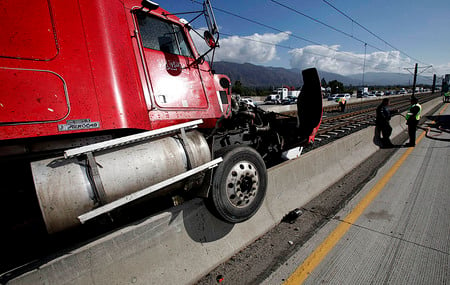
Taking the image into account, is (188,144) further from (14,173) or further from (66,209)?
(14,173)

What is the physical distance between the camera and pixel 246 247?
271 cm

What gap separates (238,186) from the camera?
2666 millimetres

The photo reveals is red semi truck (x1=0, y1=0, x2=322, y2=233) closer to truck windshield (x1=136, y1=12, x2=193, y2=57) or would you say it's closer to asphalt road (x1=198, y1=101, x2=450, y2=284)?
truck windshield (x1=136, y1=12, x2=193, y2=57)

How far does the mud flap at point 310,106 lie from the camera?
14.1ft

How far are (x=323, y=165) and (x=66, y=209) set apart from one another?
13.6ft

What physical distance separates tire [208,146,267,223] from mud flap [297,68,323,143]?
195 centimetres

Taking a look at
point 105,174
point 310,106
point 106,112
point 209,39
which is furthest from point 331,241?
point 209,39

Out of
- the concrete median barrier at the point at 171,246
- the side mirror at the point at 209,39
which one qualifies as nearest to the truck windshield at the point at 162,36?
the side mirror at the point at 209,39

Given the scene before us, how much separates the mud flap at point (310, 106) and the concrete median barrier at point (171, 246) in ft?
3.72

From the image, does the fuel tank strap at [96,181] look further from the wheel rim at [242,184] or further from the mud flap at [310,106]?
the mud flap at [310,106]

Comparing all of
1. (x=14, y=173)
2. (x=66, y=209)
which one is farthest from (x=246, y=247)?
(x=14, y=173)

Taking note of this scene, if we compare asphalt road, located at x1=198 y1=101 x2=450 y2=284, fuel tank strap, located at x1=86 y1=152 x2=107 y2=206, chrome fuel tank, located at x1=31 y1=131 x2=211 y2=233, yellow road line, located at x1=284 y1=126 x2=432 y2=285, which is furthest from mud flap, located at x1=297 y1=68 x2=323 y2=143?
fuel tank strap, located at x1=86 y1=152 x2=107 y2=206

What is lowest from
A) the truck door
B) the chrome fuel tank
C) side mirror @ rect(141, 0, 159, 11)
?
the chrome fuel tank

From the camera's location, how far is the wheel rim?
261 centimetres
